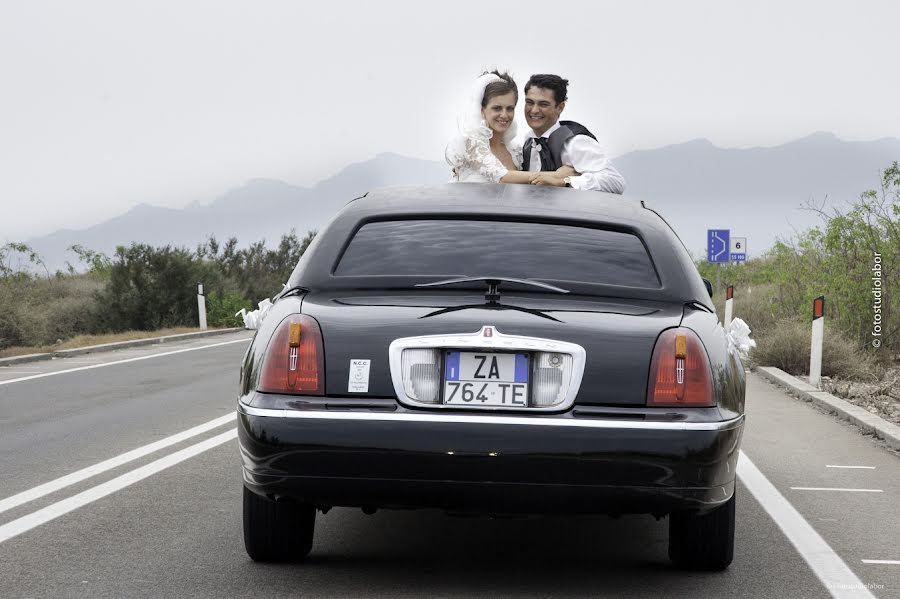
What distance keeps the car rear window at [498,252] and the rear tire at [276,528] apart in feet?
3.18

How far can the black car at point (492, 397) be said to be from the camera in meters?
4.08

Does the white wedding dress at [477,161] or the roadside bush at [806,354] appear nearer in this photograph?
the white wedding dress at [477,161]

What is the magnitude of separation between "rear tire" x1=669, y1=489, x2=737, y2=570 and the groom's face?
3.73 m

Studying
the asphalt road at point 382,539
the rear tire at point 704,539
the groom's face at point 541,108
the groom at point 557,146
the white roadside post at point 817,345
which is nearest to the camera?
the asphalt road at point 382,539

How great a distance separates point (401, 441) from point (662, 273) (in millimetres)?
1329

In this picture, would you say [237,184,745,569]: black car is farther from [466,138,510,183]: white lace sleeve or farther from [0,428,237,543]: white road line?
[466,138,510,183]: white lace sleeve

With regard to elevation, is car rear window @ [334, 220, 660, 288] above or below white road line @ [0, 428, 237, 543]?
above

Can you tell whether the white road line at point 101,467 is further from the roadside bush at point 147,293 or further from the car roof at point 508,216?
the roadside bush at point 147,293

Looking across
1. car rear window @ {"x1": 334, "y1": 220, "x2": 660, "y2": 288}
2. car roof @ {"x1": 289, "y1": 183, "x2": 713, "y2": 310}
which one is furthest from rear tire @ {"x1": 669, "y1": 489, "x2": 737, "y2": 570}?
A: car rear window @ {"x1": 334, "y1": 220, "x2": 660, "y2": 288}

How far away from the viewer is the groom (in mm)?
6688

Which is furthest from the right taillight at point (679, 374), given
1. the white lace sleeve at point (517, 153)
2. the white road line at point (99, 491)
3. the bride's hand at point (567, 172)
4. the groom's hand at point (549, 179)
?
the white lace sleeve at point (517, 153)

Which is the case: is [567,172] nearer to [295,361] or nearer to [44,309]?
[295,361]

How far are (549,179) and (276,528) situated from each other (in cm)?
263

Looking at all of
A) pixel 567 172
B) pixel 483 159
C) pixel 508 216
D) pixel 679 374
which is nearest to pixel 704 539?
pixel 679 374
